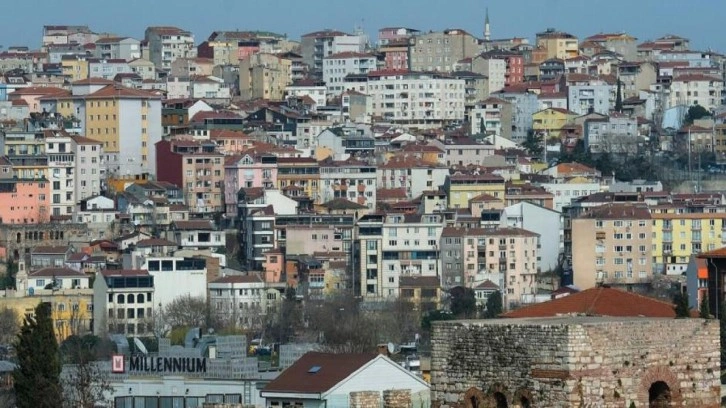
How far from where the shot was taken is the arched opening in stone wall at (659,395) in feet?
41.0

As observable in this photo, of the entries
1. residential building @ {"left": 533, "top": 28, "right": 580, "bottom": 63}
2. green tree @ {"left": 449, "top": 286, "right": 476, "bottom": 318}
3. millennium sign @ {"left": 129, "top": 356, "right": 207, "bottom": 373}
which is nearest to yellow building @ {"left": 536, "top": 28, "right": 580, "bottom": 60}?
residential building @ {"left": 533, "top": 28, "right": 580, "bottom": 63}

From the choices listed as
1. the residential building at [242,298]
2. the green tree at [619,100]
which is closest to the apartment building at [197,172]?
the residential building at [242,298]

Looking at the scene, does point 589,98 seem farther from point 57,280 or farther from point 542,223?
point 57,280

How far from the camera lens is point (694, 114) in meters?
107

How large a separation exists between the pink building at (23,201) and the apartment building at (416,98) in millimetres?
28138

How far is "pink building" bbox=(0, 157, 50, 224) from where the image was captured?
78688 mm

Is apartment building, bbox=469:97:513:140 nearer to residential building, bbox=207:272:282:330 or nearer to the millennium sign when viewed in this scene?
residential building, bbox=207:272:282:330

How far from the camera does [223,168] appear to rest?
8506 centimetres

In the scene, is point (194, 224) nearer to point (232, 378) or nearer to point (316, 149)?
point (316, 149)

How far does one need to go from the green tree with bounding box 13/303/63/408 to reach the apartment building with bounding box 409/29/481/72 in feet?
295

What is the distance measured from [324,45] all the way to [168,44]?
7.00 meters

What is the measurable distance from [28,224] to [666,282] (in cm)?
1797

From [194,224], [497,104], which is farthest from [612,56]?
[194,224]

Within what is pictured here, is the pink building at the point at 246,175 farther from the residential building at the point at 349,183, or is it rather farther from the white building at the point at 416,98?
the white building at the point at 416,98
